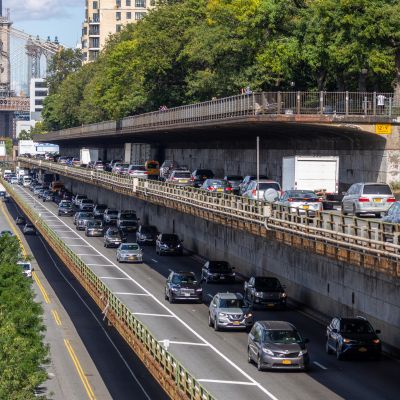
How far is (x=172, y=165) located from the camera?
399ft

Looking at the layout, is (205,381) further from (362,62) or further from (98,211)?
(98,211)

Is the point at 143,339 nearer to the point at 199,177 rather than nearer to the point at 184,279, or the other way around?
the point at 184,279

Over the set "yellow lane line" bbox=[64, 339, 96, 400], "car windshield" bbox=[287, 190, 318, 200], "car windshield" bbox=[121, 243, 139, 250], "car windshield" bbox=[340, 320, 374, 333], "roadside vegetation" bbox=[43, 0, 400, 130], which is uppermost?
"roadside vegetation" bbox=[43, 0, 400, 130]

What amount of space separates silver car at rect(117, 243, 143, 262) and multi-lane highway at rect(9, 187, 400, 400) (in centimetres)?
842

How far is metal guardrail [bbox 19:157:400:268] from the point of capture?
39719mm

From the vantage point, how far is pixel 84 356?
57.5 m

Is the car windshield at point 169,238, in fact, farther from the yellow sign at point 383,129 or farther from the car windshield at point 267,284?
the car windshield at point 267,284

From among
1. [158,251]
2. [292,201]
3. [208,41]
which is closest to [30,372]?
[292,201]

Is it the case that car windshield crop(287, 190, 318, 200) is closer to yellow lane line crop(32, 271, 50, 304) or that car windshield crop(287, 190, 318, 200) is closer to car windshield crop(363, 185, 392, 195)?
car windshield crop(363, 185, 392, 195)

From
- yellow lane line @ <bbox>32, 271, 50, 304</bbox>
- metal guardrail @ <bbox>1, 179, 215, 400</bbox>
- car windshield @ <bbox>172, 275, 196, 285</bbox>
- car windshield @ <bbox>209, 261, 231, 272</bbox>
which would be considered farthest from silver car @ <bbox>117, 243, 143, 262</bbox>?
car windshield @ <bbox>172, 275, 196, 285</bbox>

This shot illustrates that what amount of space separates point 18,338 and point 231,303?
1247cm

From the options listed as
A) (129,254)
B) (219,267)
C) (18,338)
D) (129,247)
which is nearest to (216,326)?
(18,338)

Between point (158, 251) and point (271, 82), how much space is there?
18.3 metres

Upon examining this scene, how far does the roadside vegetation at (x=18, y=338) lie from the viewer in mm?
42312
